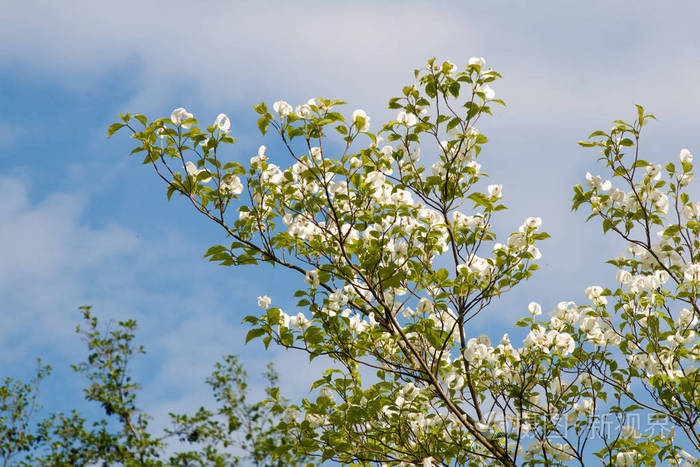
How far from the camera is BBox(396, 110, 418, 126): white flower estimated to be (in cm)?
375

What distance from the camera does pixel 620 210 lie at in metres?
4.14

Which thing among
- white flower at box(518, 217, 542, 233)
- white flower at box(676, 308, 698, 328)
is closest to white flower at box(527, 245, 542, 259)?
white flower at box(518, 217, 542, 233)

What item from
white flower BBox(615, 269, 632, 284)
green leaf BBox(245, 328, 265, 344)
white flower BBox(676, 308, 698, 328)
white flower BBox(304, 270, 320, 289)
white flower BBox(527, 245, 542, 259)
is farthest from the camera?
white flower BBox(615, 269, 632, 284)

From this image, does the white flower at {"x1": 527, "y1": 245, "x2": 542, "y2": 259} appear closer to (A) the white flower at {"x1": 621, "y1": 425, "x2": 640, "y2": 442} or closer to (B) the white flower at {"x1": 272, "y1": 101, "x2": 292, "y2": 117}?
(A) the white flower at {"x1": 621, "y1": 425, "x2": 640, "y2": 442}

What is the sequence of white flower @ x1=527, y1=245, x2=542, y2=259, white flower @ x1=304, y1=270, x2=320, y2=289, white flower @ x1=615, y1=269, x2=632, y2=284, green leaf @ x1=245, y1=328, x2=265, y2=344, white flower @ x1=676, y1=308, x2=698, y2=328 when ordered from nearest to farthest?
green leaf @ x1=245, y1=328, x2=265, y2=344, white flower @ x1=304, y1=270, x2=320, y2=289, white flower @ x1=527, y1=245, x2=542, y2=259, white flower @ x1=676, y1=308, x2=698, y2=328, white flower @ x1=615, y1=269, x2=632, y2=284

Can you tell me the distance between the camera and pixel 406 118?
148 inches

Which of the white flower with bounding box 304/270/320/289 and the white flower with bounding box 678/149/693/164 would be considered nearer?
the white flower with bounding box 304/270/320/289

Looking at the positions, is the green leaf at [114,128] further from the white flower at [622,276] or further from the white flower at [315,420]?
the white flower at [622,276]

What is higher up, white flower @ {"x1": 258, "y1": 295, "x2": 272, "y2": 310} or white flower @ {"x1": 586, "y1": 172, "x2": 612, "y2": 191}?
white flower @ {"x1": 586, "y1": 172, "x2": 612, "y2": 191}

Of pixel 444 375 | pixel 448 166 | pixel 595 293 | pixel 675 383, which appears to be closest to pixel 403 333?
pixel 444 375

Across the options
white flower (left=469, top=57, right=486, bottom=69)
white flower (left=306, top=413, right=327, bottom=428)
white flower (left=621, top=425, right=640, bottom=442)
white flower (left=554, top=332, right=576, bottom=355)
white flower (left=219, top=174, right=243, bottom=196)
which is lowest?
white flower (left=621, top=425, right=640, bottom=442)

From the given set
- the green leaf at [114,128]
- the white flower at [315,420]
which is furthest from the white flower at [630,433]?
the green leaf at [114,128]

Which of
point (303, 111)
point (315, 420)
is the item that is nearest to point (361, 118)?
point (303, 111)

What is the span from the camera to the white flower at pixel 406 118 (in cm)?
375
